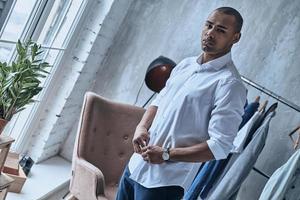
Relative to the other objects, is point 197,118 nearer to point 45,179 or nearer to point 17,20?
point 17,20

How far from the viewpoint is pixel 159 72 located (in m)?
2.42

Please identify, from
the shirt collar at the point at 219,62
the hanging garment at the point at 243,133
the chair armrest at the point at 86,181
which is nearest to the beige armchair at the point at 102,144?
the chair armrest at the point at 86,181

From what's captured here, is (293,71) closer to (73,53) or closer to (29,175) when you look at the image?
(73,53)

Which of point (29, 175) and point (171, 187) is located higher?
point (171, 187)

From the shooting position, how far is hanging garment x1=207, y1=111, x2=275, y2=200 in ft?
6.93

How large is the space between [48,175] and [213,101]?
155 cm

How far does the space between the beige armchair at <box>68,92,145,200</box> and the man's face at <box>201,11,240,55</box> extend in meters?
0.88

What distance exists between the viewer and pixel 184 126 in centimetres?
147

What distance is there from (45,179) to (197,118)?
143 cm

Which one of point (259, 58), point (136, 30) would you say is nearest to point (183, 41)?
point (136, 30)

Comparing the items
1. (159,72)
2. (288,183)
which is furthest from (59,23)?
(288,183)

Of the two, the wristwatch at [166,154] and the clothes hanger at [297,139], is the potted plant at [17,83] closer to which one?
the wristwatch at [166,154]

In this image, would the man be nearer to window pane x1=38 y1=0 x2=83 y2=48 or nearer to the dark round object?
the dark round object

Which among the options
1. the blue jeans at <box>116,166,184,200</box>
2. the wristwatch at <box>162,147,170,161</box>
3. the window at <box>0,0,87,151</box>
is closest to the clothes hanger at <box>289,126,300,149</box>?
the blue jeans at <box>116,166,184,200</box>
